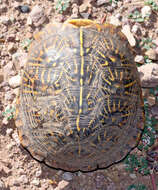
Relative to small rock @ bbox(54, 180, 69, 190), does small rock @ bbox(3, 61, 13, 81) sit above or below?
above

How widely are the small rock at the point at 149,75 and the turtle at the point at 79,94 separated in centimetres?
68

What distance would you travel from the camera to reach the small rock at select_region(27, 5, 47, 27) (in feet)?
12.1

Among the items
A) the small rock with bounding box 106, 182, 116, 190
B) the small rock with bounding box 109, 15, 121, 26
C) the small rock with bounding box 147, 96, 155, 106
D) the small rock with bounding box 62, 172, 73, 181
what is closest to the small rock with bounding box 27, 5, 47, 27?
the small rock with bounding box 109, 15, 121, 26

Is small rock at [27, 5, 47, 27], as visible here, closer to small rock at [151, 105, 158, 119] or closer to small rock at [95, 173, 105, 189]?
small rock at [151, 105, 158, 119]

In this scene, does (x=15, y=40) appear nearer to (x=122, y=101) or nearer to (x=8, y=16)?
(x=8, y=16)

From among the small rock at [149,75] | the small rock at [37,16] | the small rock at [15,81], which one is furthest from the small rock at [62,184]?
the small rock at [37,16]

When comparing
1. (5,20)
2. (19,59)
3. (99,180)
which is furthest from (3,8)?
(99,180)

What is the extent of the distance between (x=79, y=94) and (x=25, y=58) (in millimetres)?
1397

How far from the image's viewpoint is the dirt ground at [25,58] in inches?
136

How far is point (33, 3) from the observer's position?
149 inches

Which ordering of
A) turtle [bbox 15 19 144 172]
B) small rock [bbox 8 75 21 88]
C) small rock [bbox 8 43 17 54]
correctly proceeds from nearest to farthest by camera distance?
turtle [bbox 15 19 144 172], small rock [bbox 8 75 21 88], small rock [bbox 8 43 17 54]

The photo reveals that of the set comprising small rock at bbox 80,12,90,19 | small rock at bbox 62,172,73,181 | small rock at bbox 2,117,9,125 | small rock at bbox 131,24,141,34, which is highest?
small rock at bbox 80,12,90,19

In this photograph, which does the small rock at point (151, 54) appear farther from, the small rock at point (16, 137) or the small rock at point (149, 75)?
the small rock at point (16, 137)

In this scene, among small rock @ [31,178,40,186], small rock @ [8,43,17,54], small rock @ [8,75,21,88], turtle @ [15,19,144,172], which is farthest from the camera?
small rock @ [8,43,17,54]
